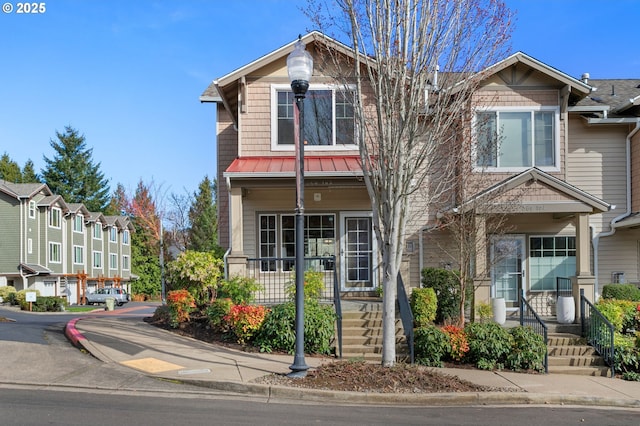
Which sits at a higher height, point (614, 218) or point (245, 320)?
point (614, 218)

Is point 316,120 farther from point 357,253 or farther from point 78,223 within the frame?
point 78,223

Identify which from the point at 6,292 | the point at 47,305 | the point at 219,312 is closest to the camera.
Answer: the point at 219,312

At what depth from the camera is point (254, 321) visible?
12.2 metres

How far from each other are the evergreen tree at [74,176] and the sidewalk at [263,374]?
62431mm

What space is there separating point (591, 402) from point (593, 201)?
615cm

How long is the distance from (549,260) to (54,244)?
43.1 m

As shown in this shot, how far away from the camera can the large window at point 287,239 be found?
16797mm

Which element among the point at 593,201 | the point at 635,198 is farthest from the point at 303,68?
the point at 635,198

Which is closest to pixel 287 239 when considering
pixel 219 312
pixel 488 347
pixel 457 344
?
pixel 219 312

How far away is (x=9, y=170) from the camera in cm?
6806

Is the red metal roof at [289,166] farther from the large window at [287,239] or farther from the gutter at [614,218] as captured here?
the gutter at [614,218]

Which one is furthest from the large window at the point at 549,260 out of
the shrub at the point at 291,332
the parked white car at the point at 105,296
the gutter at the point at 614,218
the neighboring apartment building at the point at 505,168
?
the parked white car at the point at 105,296

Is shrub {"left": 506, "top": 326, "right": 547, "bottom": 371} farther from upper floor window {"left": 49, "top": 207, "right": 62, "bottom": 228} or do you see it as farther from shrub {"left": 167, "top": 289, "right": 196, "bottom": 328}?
upper floor window {"left": 49, "top": 207, "right": 62, "bottom": 228}

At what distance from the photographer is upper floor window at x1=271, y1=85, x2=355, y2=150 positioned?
645 inches
